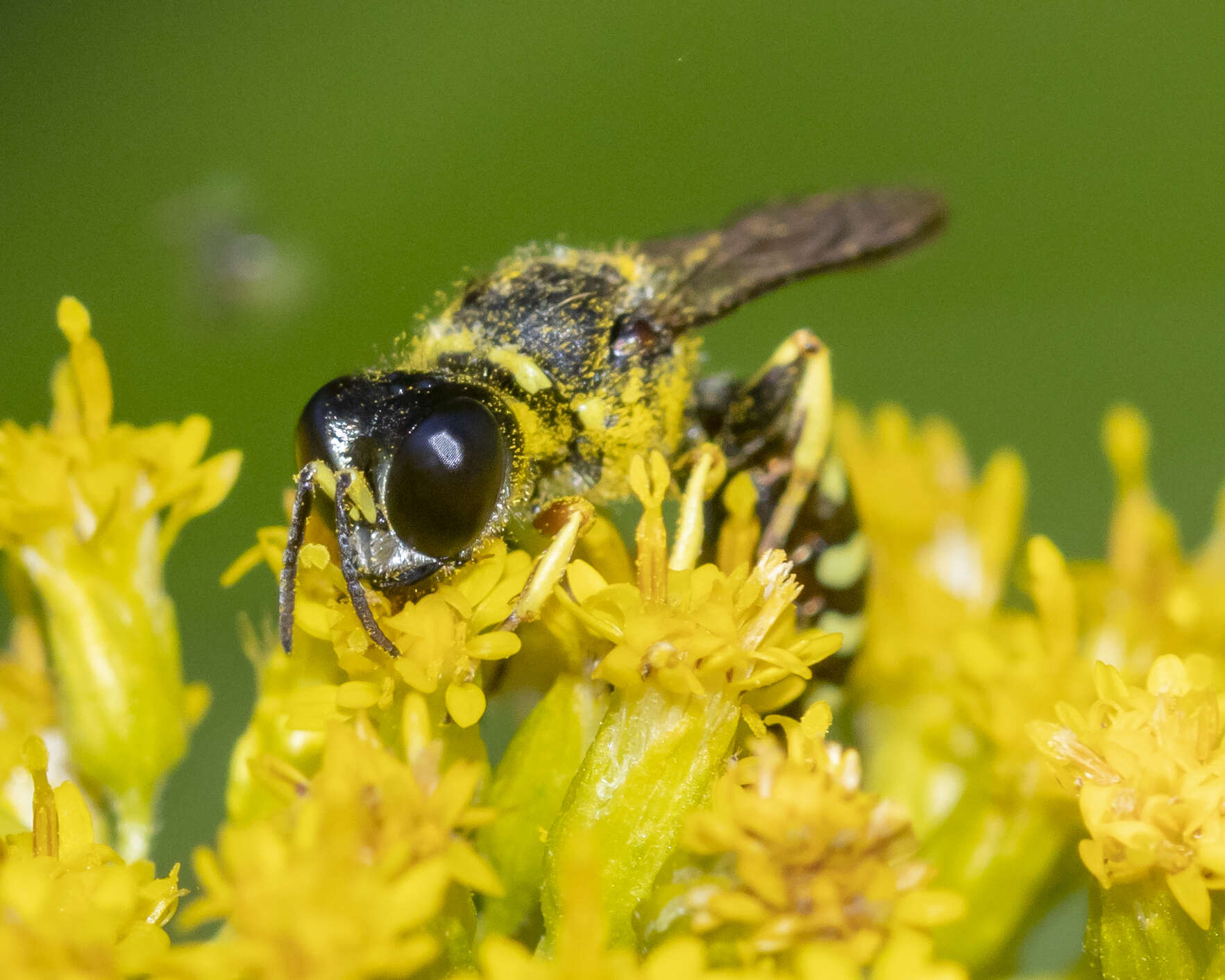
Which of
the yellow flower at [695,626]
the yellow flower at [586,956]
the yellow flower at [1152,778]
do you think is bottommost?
the yellow flower at [1152,778]

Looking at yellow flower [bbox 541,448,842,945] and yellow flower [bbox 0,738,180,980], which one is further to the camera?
yellow flower [bbox 541,448,842,945]

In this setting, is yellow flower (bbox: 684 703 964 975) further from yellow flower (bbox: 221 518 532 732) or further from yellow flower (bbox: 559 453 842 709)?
yellow flower (bbox: 221 518 532 732)

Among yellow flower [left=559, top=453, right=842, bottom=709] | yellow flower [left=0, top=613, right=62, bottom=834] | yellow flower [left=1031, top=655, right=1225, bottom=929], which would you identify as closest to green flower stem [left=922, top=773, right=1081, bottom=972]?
yellow flower [left=1031, top=655, right=1225, bottom=929]

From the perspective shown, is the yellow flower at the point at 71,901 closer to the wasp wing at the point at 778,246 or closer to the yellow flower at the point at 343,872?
the yellow flower at the point at 343,872

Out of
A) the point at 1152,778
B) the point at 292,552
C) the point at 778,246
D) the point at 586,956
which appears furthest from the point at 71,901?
the point at 778,246

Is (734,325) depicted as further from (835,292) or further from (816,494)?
(816,494)

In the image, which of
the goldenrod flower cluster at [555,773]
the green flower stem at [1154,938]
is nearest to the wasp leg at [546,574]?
the goldenrod flower cluster at [555,773]

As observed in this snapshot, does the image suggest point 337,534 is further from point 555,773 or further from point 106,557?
point 106,557
